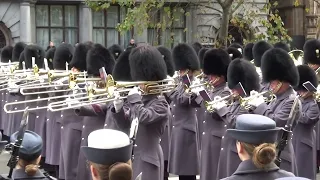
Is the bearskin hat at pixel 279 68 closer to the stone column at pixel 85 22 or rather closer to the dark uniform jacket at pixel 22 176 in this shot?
the dark uniform jacket at pixel 22 176

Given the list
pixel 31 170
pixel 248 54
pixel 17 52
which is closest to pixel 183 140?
pixel 248 54

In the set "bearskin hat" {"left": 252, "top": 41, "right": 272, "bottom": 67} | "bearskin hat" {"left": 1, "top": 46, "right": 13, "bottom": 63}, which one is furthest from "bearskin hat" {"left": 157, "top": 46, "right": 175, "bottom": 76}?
"bearskin hat" {"left": 1, "top": 46, "right": 13, "bottom": 63}

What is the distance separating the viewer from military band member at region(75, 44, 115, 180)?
7.29 metres

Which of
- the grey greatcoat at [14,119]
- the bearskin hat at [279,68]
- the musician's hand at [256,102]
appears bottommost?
the grey greatcoat at [14,119]

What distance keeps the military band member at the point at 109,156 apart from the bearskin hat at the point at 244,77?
11.8 feet

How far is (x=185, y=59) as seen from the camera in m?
9.64

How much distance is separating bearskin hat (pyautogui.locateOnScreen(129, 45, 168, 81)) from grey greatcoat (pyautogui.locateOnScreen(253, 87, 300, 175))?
3.16 ft

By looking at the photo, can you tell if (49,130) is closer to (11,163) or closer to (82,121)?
(82,121)

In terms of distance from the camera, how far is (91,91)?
23.2ft

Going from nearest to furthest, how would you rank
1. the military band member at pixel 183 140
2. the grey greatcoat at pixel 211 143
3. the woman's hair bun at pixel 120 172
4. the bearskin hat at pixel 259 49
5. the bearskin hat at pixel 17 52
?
the woman's hair bun at pixel 120 172 < the grey greatcoat at pixel 211 143 < the military band member at pixel 183 140 < the bearskin hat at pixel 259 49 < the bearskin hat at pixel 17 52

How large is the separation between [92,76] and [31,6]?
16.3 m

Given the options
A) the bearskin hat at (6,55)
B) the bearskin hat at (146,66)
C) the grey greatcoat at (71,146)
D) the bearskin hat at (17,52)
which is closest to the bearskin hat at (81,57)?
the grey greatcoat at (71,146)

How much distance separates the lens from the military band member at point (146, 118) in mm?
6406

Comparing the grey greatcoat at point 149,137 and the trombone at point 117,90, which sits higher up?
→ the trombone at point 117,90
